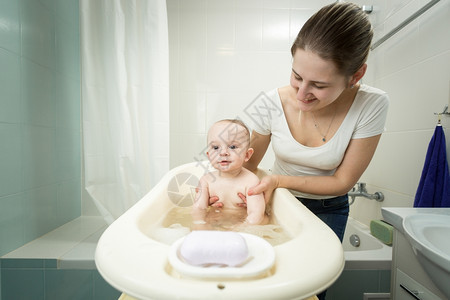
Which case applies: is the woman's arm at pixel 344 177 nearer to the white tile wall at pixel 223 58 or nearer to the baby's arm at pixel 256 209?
the baby's arm at pixel 256 209

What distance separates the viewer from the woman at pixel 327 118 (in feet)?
2.62

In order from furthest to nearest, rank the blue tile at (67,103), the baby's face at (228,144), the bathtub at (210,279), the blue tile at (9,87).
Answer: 1. the blue tile at (67,103)
2. the blue tile at (9,87)
3. the baby's face at (228,144)
4. the bathtub at (210,279)

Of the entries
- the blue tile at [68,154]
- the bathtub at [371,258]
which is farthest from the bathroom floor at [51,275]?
the bathtub at [371,258]

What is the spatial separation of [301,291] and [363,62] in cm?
77

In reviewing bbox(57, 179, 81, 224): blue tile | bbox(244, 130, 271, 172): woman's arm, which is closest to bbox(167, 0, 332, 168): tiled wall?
bbox(57, 179, 81, 224): blue tile

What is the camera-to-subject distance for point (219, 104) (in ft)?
7.33

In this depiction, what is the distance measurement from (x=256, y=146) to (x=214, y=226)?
444 mm

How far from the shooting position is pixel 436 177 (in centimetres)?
116

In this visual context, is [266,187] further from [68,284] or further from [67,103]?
[67,103]

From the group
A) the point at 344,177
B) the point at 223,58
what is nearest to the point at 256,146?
the point at 344,177

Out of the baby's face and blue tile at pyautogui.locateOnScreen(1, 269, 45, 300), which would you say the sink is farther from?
blue tile at pyautogui.locateOnScreen(1, 269, 45, 300)

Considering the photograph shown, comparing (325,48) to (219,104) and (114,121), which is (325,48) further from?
(219,104)

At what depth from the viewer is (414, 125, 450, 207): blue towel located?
44.3 inches

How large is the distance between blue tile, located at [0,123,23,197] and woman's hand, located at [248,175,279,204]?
1.16m
